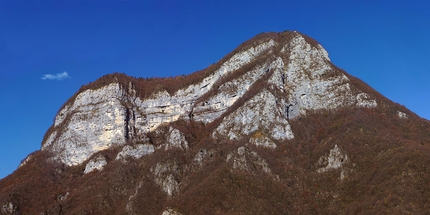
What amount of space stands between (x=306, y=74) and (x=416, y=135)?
3302 centimetres

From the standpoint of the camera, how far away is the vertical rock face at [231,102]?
106 meters

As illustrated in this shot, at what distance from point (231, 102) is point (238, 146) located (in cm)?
2556

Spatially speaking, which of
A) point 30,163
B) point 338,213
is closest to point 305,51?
point 338,213

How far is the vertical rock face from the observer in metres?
106

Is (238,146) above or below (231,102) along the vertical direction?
below

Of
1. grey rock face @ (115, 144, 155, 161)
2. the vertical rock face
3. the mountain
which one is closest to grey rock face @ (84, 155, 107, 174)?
the mountain

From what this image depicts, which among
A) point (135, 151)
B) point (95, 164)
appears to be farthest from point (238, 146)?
point (95, 164)

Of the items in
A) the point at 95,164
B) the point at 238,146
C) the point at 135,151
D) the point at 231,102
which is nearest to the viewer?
the point at 238,146

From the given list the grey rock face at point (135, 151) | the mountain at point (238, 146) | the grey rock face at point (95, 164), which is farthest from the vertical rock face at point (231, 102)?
the grey rock face at point (95, 164)

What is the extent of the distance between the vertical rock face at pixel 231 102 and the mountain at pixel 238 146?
1.13 feet

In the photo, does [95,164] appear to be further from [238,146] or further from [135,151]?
[238,146]

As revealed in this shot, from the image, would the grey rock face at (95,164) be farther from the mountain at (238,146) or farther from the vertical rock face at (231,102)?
the vertical rock face at (231,102)

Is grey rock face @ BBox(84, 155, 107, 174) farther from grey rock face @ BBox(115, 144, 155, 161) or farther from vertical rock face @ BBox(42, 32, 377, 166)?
vertical rock face @ BBox(42, 32, 377, 166)

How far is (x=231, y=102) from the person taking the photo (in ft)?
395
